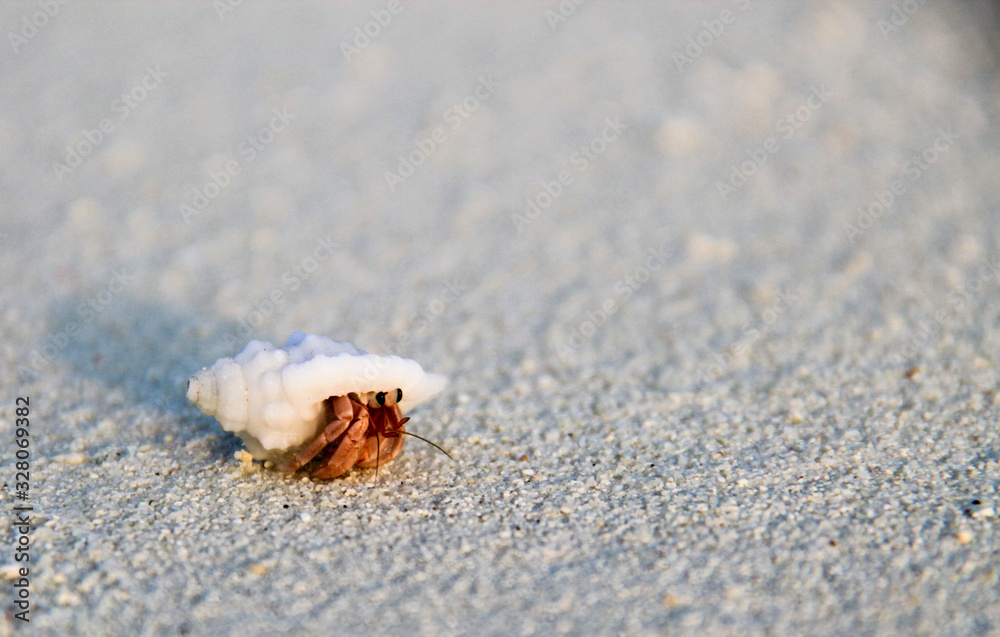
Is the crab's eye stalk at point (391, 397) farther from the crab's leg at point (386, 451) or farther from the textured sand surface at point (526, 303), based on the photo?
the textured sand surface at point (526, 303)

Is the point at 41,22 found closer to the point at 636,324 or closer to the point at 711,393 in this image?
the point at 636,324

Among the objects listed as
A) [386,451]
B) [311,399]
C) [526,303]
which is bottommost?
[386,451]

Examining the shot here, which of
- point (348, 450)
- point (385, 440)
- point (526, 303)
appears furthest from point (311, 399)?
point (526, 303)

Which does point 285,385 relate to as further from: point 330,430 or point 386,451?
point 386,451

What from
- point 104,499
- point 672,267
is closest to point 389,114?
point 672,267

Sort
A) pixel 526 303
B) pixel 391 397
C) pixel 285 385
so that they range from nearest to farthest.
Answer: pixel 285 385 → pixel 391 397 → pixel 526 303

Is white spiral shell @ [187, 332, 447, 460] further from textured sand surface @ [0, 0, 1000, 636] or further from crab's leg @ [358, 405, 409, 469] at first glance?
textured sand surface @ [0, 0, 1000, 636]

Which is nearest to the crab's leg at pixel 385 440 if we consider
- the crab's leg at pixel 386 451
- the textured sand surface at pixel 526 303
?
the crab's leg at pixel 386 451
